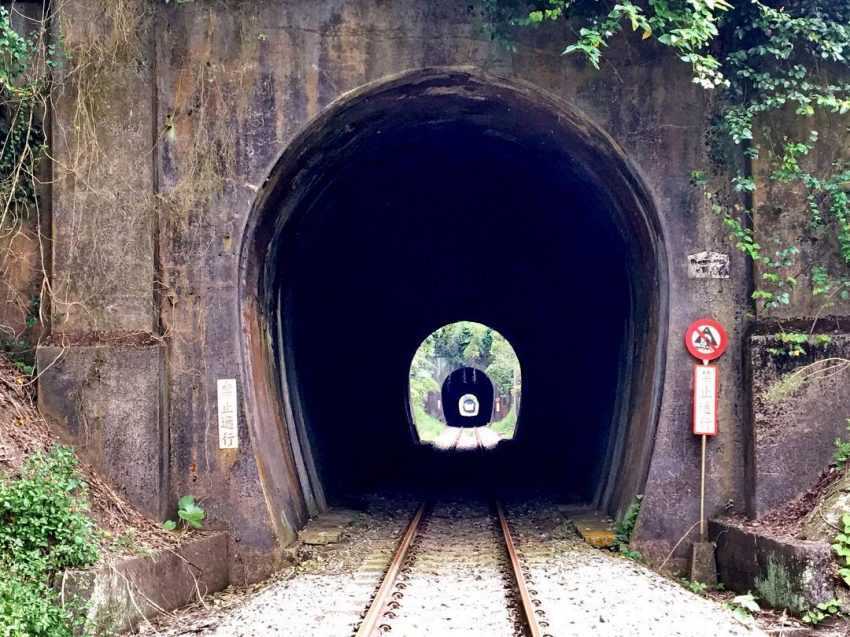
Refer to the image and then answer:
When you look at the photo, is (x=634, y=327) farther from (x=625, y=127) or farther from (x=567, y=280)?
(x=567, y=280)

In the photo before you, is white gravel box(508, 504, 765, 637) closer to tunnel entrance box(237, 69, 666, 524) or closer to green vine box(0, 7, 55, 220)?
tunnel entrance box(237, 69, 666, 524)

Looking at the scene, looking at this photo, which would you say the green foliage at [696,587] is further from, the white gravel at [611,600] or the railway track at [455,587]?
the railway track at [455,587]

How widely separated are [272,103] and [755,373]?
17.5 feet

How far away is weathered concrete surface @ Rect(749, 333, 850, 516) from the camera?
8.43m

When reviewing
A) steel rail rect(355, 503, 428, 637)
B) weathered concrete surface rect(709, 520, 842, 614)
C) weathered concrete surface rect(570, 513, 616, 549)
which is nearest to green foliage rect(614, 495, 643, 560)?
weathered concrete surface rect(570, 513, 616, 549)

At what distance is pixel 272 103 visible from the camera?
8.84 m

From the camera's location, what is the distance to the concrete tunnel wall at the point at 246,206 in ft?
28.3

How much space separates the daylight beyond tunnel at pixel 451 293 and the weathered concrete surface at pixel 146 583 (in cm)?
289

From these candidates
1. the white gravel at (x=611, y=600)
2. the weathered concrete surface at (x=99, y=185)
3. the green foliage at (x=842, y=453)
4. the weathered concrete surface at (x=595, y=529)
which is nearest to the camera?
the white gravel at (x=611, y=600)

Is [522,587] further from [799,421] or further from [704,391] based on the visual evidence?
[799,421]

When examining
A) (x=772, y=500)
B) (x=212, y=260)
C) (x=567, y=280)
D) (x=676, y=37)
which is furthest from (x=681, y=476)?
(x=567, y=280)

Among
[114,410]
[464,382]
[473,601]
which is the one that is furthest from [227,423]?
[464,382]

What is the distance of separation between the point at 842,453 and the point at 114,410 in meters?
6.74

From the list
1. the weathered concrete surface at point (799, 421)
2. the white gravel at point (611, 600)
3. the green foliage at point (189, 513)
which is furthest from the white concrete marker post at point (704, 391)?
the green foliage at point (189, 513)
